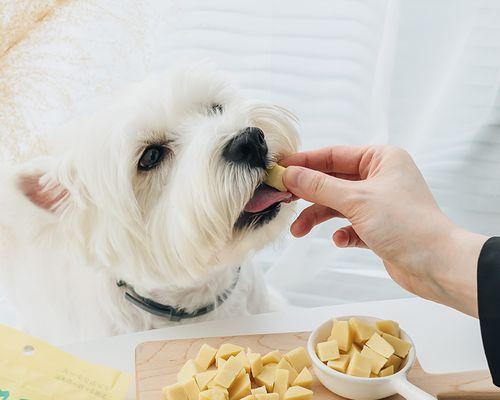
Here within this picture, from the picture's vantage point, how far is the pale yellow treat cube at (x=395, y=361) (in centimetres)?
113

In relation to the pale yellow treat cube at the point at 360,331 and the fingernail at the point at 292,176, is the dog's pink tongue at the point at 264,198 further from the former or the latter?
the pale yellow treat cube at the point at 360,331

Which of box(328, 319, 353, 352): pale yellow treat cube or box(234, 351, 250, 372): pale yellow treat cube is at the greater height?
box(328, 319, 353, 352): pale yellow treat cube

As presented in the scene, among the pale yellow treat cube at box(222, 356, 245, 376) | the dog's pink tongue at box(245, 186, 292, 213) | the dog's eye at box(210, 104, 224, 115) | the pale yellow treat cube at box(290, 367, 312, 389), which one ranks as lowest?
the pale yellow treat cube at box(290, 367, 312, 389)

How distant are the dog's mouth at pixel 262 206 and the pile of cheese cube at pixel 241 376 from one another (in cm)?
22

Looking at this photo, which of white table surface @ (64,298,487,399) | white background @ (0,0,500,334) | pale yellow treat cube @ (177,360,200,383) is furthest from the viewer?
white background @ (0,0,500,334)

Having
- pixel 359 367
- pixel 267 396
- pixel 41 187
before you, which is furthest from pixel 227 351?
pixel 41 187

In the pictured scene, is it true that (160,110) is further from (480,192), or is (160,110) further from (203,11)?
(480,192)

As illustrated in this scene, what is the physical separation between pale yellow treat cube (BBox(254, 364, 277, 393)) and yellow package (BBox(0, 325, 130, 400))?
0.24 meters

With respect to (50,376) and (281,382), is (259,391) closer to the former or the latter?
(281,382)

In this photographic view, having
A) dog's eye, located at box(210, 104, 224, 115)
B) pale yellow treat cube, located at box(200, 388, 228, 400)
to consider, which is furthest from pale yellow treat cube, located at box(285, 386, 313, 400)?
dog's eye, located at box(210, 104, 224, 115)

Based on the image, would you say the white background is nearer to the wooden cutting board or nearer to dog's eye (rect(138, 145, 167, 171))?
dog's eye (rect(138, 145, 167, 171))

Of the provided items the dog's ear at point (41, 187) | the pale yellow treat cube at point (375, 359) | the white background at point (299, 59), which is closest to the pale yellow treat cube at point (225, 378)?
the pale yellow treat cube at point (375, 359)

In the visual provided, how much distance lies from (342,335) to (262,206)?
260 millimetres

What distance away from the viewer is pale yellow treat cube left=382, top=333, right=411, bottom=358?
1149 millimetres
